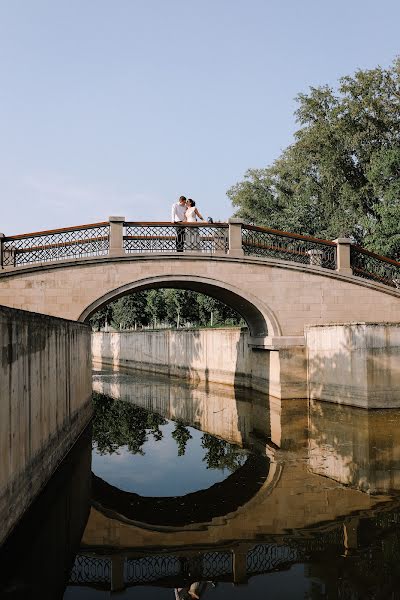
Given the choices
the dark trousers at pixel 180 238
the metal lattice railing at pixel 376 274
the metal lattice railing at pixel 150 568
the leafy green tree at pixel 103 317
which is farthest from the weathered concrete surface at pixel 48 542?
the leafy green tree at pixel 103 317

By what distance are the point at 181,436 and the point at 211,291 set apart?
8.06 metres

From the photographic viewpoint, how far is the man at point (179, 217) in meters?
17.6

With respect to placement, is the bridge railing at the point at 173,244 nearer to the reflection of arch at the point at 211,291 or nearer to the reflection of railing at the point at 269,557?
the reflection of arch at the point at 211,291

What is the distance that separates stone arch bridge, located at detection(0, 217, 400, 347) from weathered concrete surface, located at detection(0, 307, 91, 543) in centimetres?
561

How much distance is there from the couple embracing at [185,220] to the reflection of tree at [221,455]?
748cm

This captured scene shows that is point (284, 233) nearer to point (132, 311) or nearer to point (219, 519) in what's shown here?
point (219, 519)

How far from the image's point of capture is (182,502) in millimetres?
7328

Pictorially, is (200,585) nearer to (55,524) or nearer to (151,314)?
(55,524)

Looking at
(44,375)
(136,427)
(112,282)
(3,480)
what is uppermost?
(112,282)

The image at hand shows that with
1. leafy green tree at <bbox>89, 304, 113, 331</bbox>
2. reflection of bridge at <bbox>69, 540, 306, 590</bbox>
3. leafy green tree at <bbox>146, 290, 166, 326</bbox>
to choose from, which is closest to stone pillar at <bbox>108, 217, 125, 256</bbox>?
reflection of bridge at <bbox>69, 540, 306, 590</bbox>

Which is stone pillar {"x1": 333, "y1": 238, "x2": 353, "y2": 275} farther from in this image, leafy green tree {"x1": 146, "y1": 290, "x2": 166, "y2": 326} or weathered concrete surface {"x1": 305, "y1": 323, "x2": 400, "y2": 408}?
leafy green tree {"x1": 146, "y1": 290, "x2": 166, "y2": 326}

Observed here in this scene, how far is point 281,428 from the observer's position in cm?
1255

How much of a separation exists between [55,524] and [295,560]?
2849 millimetres

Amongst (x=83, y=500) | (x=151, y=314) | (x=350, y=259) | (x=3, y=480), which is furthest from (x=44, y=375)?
(x=151, y=314)
